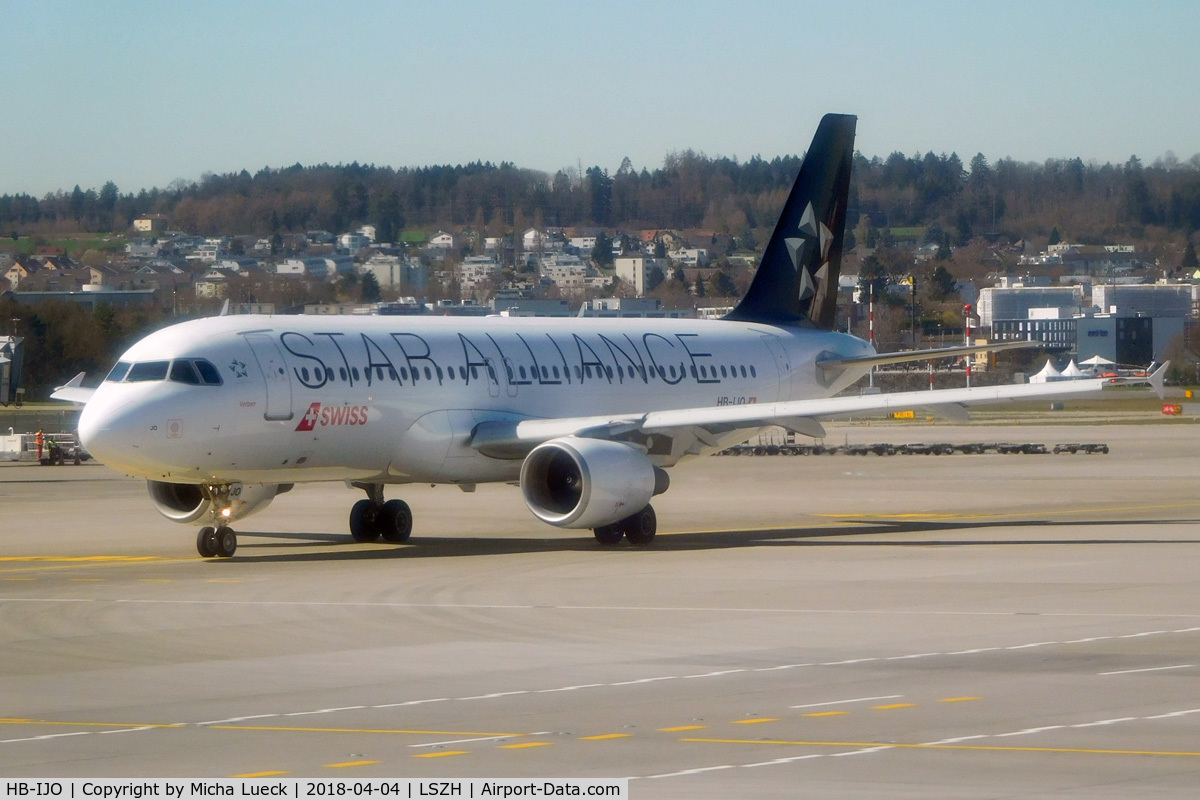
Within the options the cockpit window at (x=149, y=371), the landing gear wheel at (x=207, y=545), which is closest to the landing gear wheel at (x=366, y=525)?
the landing gear wheel at (x=207, y=545)

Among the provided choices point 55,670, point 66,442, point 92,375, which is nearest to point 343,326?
point 55,670

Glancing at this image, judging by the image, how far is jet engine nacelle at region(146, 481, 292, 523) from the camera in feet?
92.2

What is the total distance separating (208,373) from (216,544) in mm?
2744

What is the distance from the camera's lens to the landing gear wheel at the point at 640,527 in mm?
28953

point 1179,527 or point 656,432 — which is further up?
point 656,432

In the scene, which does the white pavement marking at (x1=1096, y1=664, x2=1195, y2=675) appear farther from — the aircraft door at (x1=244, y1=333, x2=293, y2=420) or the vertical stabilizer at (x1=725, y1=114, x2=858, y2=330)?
the vertical stabilizer at (x1=725, y1=114, x2=858, y2=330)

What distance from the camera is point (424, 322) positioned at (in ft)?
102

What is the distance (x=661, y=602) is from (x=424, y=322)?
11739 millimetres

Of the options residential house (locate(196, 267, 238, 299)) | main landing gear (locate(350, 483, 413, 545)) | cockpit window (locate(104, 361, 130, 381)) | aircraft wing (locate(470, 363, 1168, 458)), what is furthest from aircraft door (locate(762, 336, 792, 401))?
residential house (locate(196, 267, 238, 299))

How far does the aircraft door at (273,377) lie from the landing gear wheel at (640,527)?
5983 millimetres

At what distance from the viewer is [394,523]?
30734 millimetres

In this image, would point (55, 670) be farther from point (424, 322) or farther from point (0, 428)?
point (0, 428)

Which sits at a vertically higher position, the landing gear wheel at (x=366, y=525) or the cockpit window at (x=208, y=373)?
the cockpit window at (x=208, y=373)

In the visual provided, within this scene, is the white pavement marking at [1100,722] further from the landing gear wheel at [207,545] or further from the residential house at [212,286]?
the residential house at [212,286]
